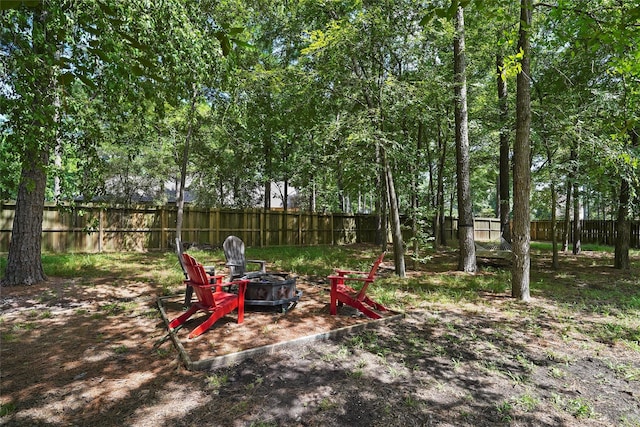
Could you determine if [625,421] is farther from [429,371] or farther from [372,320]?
[372,320]

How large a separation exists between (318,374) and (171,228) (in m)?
11.5

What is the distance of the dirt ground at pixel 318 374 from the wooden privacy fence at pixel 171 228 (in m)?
5.72

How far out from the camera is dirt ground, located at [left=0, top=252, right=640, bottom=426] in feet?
7.97

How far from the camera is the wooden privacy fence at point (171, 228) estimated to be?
10656 mm

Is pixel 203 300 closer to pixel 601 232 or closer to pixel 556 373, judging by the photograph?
pixel 556 373

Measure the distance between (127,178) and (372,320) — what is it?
1565 centimetres

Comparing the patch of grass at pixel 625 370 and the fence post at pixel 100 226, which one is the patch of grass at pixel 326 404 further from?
the fence post at pixel 100 226

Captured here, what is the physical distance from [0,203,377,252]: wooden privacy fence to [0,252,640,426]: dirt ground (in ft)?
18.8

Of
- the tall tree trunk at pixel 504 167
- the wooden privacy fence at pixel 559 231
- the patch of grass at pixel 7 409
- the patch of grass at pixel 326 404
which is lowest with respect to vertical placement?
the patch of grass at pixel 326 404

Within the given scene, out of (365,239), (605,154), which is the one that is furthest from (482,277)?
(365,239)

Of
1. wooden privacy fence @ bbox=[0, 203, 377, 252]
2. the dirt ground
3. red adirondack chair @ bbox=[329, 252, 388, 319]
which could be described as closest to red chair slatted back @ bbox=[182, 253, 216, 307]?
the dirt ground

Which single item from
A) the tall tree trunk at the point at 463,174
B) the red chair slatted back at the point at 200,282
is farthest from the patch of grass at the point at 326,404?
the tall tree trunk at the point at 463,174

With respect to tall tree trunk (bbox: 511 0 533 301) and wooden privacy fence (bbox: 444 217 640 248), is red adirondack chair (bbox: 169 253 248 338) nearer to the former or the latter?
tall tree trunk (bbox: 511 0 533 301)

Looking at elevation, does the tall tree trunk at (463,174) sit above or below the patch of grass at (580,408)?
above
